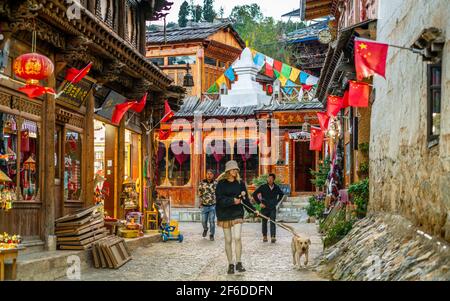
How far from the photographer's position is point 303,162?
33.6 meters

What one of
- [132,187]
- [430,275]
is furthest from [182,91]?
[430,275]

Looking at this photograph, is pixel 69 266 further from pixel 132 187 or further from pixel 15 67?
pixel 132 187

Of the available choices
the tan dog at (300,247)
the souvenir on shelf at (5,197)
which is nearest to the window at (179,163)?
the tan dog at (300,247)

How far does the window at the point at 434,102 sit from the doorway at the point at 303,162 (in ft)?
81.1

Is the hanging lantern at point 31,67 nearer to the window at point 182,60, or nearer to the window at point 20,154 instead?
the window at point 20,154

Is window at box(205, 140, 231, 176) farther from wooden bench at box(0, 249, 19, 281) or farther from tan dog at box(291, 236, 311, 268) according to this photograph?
wooden bench at box(0, 249, 19, 281)

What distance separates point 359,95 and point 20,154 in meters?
7.39

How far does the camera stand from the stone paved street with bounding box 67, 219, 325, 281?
37.3ft

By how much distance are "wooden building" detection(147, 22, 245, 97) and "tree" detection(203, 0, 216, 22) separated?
66.3 feet

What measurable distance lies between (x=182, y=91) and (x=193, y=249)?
254 inches

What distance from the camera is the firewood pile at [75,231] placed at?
12.4 m

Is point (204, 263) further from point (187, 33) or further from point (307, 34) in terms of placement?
point (307, 34)

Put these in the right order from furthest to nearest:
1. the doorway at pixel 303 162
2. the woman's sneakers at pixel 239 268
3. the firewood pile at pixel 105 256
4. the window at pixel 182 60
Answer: the window at pixel 182 60
the doorway at pixel 303 162
the firewood pile at pixel 105 256
the woman's sneakers at pixel 239 268
